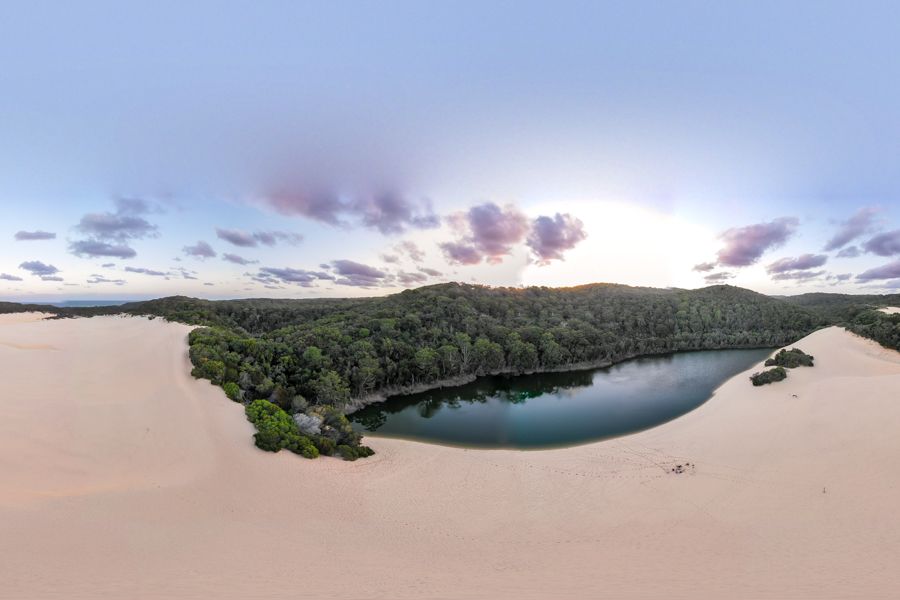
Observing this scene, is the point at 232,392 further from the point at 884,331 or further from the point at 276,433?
the point at 884,331

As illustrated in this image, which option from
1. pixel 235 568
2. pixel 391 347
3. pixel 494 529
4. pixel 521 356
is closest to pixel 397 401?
pixel 391 347

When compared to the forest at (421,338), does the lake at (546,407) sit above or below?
below

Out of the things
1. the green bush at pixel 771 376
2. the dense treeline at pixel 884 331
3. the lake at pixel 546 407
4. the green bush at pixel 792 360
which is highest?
the dense treeline at pixel 884 331

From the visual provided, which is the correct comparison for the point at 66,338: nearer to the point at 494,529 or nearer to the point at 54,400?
the point at 54,400

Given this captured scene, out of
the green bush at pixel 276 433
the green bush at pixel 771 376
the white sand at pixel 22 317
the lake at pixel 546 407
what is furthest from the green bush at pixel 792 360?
the white sand at pixel 22 317

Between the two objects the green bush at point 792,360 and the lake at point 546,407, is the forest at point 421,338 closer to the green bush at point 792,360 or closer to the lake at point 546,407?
the lake at point 546,407
